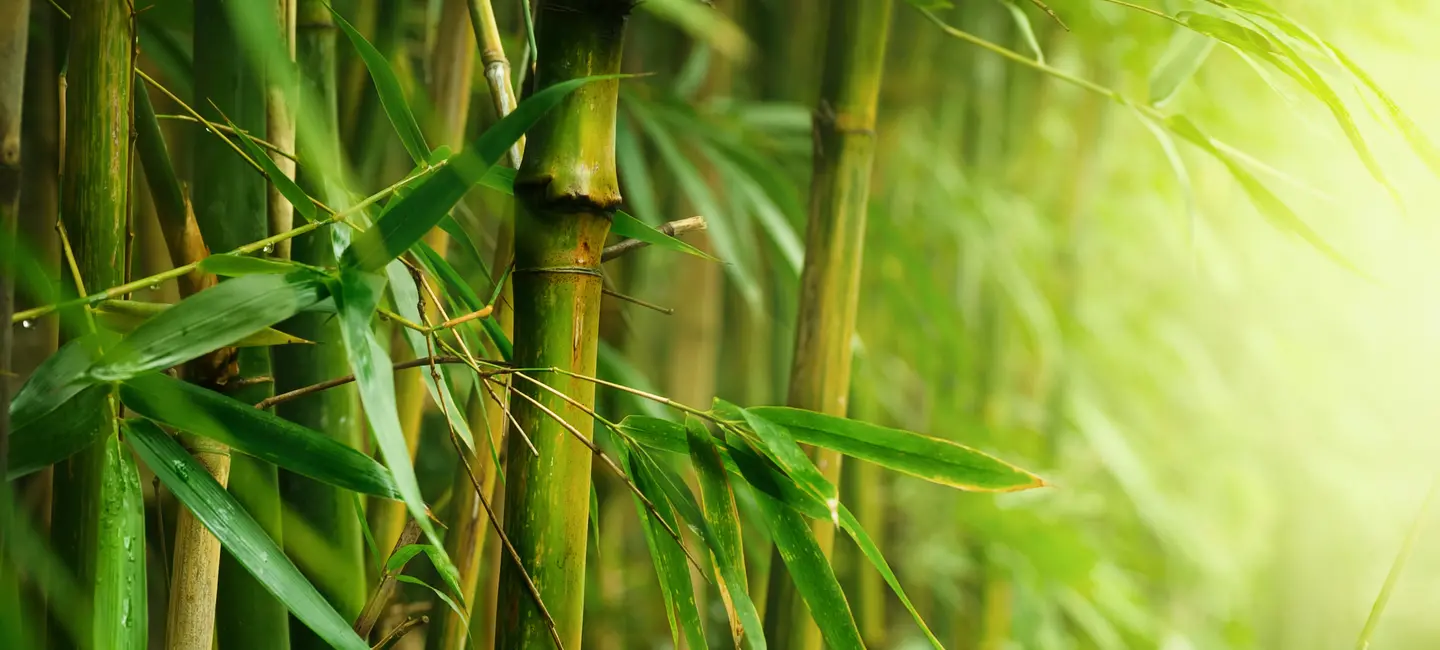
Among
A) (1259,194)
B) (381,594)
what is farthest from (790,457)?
(1259,194)

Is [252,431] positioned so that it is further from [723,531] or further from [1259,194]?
[1259,194]

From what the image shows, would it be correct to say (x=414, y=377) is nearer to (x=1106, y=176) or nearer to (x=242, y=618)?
(x=242, y=618)

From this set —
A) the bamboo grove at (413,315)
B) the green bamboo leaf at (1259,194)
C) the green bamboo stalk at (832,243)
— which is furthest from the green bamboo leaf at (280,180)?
the green bamboo leaf at (1259,194)

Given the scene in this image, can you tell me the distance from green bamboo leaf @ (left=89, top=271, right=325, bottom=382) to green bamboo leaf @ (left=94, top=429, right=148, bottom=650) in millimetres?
42

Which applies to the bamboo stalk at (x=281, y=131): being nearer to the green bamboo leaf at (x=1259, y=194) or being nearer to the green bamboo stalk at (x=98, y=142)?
the green bamboo stalk at (x=98, y=142)

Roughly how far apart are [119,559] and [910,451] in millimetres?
223

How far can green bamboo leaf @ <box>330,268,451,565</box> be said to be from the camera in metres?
0.23

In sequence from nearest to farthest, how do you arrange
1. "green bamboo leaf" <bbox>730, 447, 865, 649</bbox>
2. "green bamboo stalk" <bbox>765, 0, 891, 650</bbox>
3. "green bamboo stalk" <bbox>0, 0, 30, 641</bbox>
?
"green bamboo stalk" <bbox>0, 0, 30, 641</bbox>, "green bamboo leaf" <bbox>730, 447, 865, 649</bbox>, "green bamboo stalk" <bbox>765, 0, 891, 650</bbox>

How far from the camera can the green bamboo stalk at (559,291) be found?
29 centimetres

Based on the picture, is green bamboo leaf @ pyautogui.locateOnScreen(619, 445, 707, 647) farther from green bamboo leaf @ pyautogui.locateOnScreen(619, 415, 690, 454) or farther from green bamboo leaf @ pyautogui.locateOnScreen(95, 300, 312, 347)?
green bamboo leaf @ pyautogui.locateOnScreen(95, 300, 312, 347)

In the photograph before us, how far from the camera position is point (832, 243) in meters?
0.49

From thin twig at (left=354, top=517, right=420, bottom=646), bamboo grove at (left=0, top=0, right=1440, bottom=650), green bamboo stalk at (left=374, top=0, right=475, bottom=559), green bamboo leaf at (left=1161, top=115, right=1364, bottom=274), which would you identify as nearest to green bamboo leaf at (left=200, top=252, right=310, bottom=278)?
bamboo grove at (left=0, top=0, right=1440, bottom=650)

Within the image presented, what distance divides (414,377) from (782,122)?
452 millimetres

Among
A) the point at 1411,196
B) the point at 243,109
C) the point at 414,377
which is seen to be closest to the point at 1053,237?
the point at 1411,196
